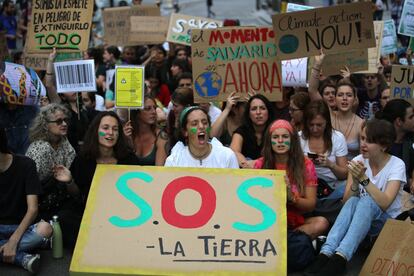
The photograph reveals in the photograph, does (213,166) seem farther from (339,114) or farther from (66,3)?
(66,3)

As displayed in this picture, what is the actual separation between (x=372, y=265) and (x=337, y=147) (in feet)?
5.88

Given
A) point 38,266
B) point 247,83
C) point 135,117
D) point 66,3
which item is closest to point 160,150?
point 135,117

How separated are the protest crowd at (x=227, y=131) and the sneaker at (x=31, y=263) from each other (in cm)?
1

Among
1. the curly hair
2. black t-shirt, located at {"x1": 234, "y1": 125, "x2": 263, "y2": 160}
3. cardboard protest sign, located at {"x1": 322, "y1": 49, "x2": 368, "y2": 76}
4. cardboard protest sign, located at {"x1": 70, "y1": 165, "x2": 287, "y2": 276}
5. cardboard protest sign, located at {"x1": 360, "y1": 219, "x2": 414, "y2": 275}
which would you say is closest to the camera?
cardboard protest sign, located at {"x1": 70, "y1": 165, "x2": 287, "y2": 276}

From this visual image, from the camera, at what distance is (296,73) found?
9.15 meters

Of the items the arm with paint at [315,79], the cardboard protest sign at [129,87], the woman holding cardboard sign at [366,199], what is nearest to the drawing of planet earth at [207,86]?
the cardboard protest sign at [129,87]

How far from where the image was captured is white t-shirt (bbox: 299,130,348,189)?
7.36 m

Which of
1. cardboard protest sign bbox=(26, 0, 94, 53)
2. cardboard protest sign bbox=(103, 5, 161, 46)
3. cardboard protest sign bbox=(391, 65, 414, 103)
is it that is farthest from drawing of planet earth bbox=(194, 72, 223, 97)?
cardboard protest sign bbox=(103, 5, 161, 46)

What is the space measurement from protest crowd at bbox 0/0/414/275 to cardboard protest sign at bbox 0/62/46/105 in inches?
0.5

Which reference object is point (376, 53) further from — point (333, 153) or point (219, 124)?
point (219, 124)

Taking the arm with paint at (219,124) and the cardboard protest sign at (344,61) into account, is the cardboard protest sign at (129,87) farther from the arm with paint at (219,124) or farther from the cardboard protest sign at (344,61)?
the cardboard protest sign at (344,61)

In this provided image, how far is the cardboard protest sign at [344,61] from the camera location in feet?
28.6

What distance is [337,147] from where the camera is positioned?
7441mm

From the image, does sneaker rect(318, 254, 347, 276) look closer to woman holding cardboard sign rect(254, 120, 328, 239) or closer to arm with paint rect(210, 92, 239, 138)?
woman holding cardboard sign rect(254, 120, 328, 239)
